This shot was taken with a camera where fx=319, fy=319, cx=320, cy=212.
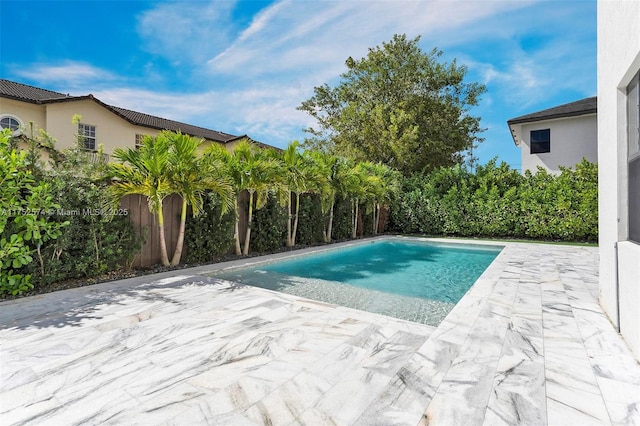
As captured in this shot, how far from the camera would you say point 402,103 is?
719 inches

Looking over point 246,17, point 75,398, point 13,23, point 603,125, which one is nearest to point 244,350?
point 75,398

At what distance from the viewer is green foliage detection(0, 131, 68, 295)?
4.96 metres

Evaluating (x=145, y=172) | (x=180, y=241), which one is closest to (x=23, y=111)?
(x=145, y=172)

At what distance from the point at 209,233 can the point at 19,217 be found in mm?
3909

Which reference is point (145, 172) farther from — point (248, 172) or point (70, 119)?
point (70, 119)

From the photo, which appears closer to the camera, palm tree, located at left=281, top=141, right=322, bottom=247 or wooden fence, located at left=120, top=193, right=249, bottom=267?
wooden fence, located at left=120, top=193, right=249, bottom=267

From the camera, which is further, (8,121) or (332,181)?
(8,121)

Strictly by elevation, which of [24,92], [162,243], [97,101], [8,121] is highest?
[24,92]

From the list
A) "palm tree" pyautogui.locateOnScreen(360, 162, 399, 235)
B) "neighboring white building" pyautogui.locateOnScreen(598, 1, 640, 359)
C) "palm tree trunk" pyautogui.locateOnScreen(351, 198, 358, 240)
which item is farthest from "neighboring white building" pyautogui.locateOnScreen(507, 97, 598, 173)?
"neighboring white building" pyautogui.locateOnScreen(598, 1, 640, 359)

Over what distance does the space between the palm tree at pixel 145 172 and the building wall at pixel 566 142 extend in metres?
19.0

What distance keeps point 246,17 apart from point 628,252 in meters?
11.5

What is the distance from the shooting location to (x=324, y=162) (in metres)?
12.1

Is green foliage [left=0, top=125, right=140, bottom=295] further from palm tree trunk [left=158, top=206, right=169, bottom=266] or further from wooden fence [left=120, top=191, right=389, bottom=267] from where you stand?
palm tree trunk [left=158, top=206, right=169, bottom=266]

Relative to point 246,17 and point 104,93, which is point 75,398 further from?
point 104,93
